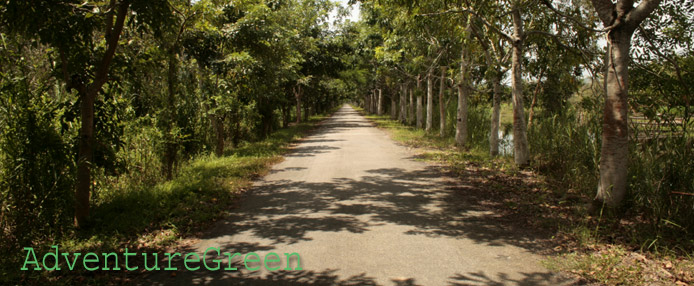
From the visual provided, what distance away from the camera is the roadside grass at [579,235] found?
160 inches

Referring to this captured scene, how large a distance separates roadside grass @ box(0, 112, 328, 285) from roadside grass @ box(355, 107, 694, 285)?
4.24 meters

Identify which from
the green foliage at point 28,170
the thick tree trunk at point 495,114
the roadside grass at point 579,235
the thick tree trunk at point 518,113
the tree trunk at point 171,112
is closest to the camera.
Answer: the roadside grass at point 579,235

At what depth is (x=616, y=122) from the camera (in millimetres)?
5598

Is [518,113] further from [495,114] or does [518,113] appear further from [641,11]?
[641,11]

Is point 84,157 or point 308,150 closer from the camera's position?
point 84,157

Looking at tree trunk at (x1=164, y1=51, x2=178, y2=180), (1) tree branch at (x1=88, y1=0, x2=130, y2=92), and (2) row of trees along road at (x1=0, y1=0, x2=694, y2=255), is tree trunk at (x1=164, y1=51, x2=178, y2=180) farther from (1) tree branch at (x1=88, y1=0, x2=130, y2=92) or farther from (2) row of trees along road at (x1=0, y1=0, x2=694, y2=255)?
(1) tree branch at (x1=88, y1=0, x2=130, y2=92)

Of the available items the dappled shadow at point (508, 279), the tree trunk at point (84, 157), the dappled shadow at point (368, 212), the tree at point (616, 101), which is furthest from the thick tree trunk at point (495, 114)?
the tree trunk at point (84, 157)

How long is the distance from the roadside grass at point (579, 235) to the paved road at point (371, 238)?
1.16 ft

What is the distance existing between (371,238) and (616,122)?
349 cm

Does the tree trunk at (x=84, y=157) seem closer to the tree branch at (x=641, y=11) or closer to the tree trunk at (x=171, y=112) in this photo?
the tree trunk at (x=171, y=112)

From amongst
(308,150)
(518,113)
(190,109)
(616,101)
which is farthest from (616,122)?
(308,150)

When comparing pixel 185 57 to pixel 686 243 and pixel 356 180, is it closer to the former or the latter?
pixel 356 180

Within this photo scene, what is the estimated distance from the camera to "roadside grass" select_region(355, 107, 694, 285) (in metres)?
4.05

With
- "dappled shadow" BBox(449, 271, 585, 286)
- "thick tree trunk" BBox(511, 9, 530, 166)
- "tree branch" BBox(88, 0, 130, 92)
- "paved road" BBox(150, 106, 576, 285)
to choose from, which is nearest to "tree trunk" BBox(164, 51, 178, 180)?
"paved road" BBox(150, 106, 576, 285)
